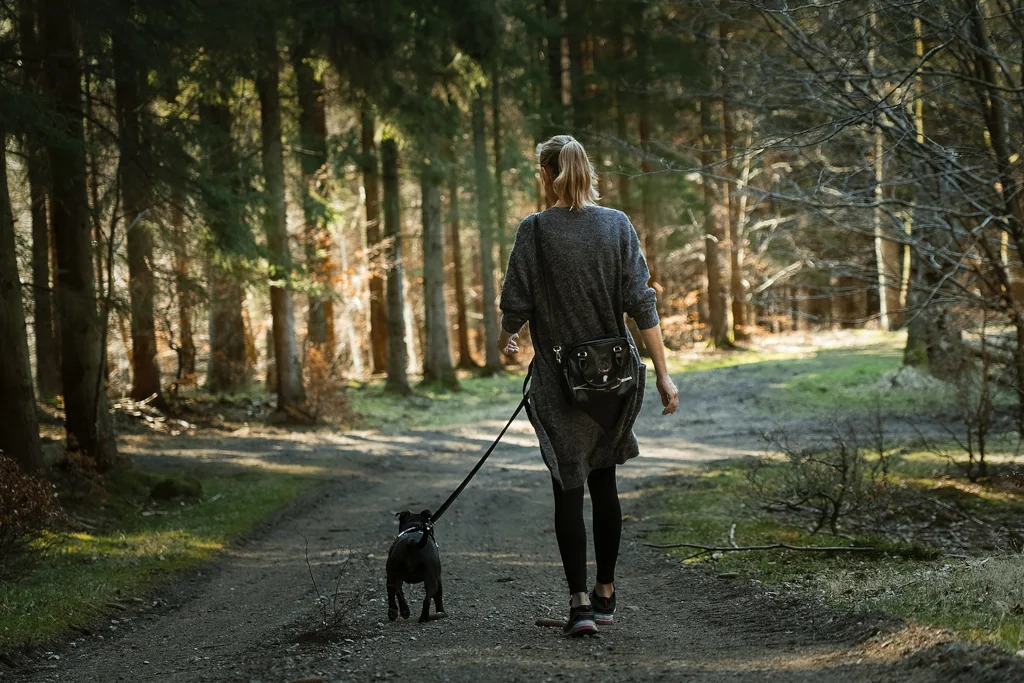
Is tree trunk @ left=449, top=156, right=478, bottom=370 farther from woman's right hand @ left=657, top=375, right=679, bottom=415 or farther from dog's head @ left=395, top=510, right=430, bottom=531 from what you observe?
woman's right hand @ left=657, top=375, right=679, bottom=415

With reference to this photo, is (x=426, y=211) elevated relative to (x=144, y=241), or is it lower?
elevated

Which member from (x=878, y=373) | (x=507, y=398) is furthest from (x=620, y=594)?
(x=507, y=398)

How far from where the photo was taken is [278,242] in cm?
1634

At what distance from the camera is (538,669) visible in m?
3.87

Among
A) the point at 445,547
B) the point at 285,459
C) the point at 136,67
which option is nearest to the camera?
the point at 445,547

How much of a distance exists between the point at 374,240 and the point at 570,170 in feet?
73.3

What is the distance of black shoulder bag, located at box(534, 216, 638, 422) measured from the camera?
4316mm

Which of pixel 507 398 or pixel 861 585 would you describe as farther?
pixel 507 398

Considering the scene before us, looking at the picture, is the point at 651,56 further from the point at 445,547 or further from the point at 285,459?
the point at 445,547

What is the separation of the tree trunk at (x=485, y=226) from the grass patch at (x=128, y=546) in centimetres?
→ 1303

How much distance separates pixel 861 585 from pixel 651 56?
2347 centimetres

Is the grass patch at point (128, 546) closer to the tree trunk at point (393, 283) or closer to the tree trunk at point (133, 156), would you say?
the tree trunk at point (133, 156)

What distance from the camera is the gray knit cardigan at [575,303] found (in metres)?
4.41

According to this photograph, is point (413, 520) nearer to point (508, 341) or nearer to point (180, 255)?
point (508, 341)
